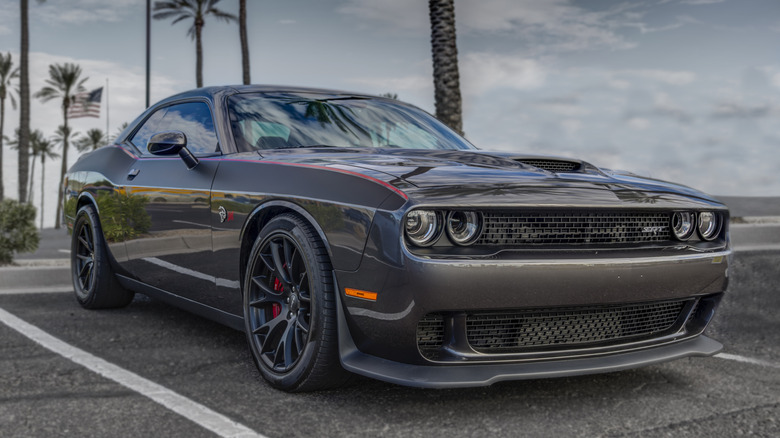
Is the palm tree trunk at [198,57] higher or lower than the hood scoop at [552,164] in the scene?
higher

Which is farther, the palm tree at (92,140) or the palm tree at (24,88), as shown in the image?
the palm tree at (92,140)

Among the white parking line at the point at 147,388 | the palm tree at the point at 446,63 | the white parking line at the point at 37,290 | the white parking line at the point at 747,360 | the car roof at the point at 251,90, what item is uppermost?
the palm tree at the point at 446,63

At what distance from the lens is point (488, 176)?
10.1 feet

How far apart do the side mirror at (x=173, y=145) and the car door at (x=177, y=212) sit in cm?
5

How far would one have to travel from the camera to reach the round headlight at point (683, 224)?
10.9 ft

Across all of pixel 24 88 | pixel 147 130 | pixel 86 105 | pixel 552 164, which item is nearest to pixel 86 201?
pixel 147 130

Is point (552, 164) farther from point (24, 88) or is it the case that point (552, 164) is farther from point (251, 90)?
point (24, 88)

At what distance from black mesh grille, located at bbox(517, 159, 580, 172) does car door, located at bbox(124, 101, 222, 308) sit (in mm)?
1616

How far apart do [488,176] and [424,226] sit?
0.44 meters

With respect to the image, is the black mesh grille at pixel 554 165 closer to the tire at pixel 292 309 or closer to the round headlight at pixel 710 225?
the round headlight at pixel 710 225

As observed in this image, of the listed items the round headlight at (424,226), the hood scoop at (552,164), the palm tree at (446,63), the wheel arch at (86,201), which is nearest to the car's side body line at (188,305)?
the wheel arch at (86,201)

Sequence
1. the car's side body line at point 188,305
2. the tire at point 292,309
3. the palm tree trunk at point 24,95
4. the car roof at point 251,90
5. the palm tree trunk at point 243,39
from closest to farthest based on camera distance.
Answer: the tire at point 292,309 → the car's side body line at point 188,305 → the car roof at point 251,90 → the palm tree trunk at point 24,95 → the palm tree trunk at point 243,39

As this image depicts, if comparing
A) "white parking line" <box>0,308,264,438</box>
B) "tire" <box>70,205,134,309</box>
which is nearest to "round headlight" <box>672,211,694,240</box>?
"white parking line" <box>0,308,264,438</box>

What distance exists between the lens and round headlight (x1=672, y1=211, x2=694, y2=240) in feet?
10.9
